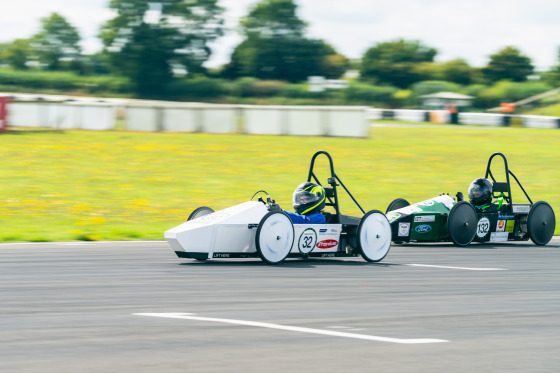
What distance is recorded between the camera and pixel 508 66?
10350 cm

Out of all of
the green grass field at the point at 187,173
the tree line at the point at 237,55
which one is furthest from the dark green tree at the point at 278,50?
the green grass field at the point at 187,173

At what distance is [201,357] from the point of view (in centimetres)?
652

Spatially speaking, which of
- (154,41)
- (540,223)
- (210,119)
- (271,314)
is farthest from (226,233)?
(154,41)

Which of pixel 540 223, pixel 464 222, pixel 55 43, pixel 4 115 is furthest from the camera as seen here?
pixel 55 43

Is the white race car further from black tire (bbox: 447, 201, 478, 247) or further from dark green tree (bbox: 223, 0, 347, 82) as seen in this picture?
dark green tree (bbox: 223, 0, 347, 82)

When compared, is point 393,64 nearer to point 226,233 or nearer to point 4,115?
point 4,115

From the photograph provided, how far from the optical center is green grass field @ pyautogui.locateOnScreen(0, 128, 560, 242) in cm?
1961

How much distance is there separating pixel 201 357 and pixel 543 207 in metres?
11.5

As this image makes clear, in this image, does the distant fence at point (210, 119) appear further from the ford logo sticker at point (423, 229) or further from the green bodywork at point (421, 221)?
the ford logo sticker at point (423, 229)

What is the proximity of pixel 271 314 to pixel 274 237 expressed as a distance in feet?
11.6

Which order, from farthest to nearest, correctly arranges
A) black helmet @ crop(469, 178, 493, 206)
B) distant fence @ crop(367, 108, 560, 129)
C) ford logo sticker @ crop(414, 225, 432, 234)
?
distant fence @ crop(367, 108, 560, 129) < black helmet @ crop(469, 178, 493, 206) < ford logo sticker @ crop(414, 225, 432, 234)

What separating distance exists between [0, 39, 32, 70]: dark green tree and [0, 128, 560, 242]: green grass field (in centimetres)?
8509

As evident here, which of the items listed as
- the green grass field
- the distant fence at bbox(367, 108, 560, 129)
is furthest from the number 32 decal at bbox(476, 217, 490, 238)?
the distant fence at bbox(367, 108, 560, 129)

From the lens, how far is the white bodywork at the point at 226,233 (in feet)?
38.4
